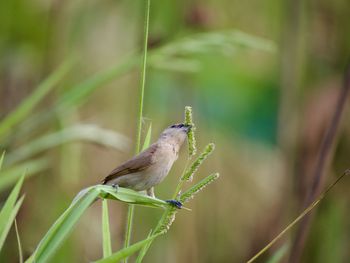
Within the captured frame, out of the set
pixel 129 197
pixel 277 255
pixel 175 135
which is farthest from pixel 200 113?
pixel 129 197

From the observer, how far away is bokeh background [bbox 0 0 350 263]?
8.33ft

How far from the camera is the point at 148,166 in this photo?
129 cm

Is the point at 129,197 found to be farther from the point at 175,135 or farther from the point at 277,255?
the point at 277,255

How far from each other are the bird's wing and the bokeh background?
86cm

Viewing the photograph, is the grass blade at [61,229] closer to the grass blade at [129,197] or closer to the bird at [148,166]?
the grass blade at [129,197]

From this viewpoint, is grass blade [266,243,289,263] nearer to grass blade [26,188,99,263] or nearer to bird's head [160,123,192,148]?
bird's head [160,123,192,148]

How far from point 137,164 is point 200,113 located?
73.3 inches

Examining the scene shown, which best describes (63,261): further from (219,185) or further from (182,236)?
(219,185)

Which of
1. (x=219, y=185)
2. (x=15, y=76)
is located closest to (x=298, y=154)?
(x=219, y=185)

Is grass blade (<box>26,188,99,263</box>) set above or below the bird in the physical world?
below

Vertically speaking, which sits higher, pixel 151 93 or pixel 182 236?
pixel 151 93

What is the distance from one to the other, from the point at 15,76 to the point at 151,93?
2.16 feet

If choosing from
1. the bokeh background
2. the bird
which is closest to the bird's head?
the bird

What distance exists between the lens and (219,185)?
2967mm
